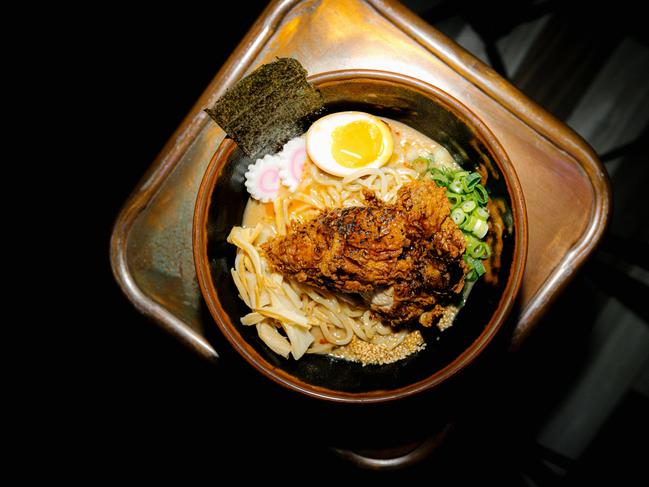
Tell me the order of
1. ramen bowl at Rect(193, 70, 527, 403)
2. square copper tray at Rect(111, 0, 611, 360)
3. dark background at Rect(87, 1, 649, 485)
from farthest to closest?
dark background at Rect(87, 1, 649, 485) < square copper tray at Rect(111, 0, 611, 360) < ramen bowl at Rect(193, 70, 527, 403)

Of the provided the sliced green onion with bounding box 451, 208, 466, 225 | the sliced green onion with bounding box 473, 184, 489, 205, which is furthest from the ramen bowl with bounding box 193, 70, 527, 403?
the sliced green onion with bounding box 451, 208, 466, 225

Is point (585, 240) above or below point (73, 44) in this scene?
above

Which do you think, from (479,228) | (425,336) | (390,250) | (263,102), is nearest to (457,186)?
(479,228)

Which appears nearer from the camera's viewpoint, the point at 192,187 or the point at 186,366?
the point at 192,187

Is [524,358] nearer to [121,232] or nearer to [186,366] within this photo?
[186,366]

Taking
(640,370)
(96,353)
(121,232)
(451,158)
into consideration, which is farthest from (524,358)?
(96,353)

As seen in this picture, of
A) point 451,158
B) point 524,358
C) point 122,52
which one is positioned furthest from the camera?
point 122,52

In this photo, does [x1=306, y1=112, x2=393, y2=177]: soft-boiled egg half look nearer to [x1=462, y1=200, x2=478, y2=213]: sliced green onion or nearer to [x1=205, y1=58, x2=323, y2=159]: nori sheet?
[x1=205, y1=58, x2=323, y2=159]: nori sheet

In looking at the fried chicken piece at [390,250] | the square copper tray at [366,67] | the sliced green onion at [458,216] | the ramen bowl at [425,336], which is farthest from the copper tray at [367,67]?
the fried chicken piece at [390,250]
